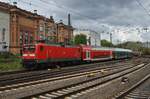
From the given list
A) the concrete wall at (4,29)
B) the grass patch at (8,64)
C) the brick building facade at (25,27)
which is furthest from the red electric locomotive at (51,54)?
the concrete wall at (4,29)

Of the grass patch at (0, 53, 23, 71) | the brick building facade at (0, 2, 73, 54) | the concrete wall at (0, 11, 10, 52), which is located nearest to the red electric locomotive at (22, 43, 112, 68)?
the grass patch at (0, 53, 23, 71)

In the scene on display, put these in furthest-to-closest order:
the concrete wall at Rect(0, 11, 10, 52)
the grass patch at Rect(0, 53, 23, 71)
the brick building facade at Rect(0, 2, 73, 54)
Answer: the brick building facade at Rect(0, 2, 73, 54)
the concrete wall at Rect(0, 11, 10, 52)
the grass patch at Rect(0, 53, 23, 71)

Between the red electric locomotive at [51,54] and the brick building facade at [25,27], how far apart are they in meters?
5.93

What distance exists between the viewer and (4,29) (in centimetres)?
6259

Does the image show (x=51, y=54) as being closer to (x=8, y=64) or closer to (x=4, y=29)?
(x=8, y=64)

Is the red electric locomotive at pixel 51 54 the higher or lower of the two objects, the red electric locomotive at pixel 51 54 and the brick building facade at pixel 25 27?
the lower

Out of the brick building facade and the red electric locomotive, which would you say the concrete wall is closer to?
the brick building facade

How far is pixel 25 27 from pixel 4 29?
765 cm

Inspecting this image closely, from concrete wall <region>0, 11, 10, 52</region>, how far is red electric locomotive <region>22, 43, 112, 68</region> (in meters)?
16.8

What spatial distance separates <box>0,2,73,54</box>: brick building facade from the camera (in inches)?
2534

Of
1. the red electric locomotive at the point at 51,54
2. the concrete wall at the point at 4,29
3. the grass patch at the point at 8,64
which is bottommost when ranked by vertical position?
the grass patch at the point at 8,64

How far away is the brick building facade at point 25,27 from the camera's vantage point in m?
64.4

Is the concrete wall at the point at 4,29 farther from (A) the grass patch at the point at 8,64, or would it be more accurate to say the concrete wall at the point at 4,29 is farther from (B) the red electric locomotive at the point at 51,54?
(B) the red electric locomotive at the point at 51,54

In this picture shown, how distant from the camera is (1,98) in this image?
15.2m
